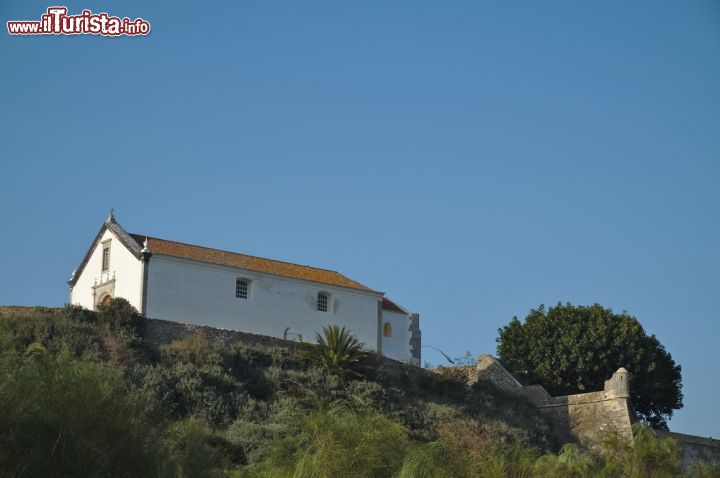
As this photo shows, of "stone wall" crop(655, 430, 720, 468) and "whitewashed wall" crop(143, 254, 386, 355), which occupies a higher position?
"whitewashed wall" crop(143, 254, 386, 355)

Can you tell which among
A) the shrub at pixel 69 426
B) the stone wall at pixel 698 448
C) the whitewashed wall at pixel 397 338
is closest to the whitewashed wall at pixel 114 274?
the whitewashed wall at pixel 397 338

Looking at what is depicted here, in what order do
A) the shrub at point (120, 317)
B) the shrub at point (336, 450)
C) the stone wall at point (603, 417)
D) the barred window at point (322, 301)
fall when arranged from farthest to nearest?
the barred window at point (322, 301), the stone wall at point (603, 417), the shrub at point (120, 317), the shrub at point (336, 450)

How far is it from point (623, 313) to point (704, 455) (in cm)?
953

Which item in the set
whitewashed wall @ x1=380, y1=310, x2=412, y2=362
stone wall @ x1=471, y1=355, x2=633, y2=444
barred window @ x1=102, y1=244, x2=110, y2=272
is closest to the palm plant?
stone wall @ x1=471, y1=355, x2=633, y2=444

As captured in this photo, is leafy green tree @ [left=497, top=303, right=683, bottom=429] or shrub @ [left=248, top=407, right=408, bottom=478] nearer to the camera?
shrub @ [left=248, top=407, right=408, bottom=478]

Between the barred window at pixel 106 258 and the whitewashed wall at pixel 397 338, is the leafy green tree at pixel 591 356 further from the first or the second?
the barred window at pixel 106 258

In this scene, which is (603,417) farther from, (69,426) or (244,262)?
(69,426)

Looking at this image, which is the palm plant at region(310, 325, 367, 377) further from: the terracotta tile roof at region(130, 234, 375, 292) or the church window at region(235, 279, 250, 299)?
the terracotta tile roof at region(130, 234, 375, 292)

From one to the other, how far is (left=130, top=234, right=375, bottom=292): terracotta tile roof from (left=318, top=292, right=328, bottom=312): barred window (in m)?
0.53

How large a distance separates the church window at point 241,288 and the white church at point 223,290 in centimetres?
4

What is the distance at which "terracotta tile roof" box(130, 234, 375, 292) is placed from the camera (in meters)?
39.5

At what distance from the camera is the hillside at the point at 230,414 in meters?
14.9

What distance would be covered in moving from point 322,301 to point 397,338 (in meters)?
4.45

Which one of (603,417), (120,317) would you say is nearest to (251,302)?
(120,317)
